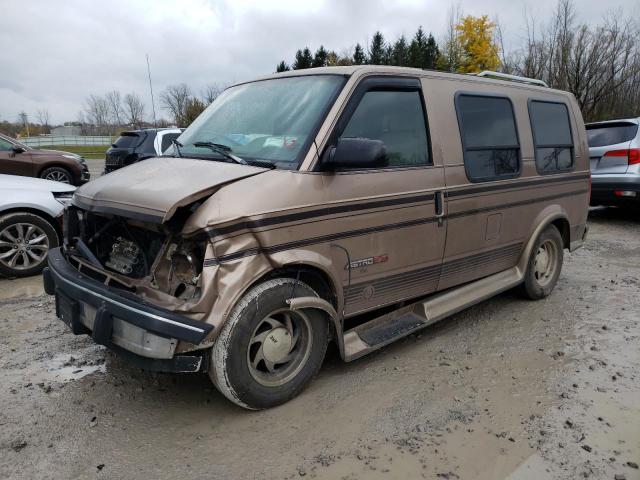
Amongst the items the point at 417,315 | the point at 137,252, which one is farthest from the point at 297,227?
the point at 417,315

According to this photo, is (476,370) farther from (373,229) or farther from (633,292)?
(633,292)

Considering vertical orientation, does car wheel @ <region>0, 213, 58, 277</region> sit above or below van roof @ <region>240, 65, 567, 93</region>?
below

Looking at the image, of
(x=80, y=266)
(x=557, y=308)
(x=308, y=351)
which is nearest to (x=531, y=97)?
(x=557, y=308)

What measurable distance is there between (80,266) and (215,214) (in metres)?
1.29

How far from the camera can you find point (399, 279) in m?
3.74

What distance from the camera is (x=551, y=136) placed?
5117mm

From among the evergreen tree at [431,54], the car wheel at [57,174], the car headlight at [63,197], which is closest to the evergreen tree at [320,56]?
the evergreen tree at [431,54]

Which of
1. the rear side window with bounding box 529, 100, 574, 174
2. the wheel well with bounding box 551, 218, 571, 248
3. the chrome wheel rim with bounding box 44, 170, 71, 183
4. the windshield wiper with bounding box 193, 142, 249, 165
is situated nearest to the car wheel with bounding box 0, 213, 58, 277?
the windshield wiper with bounding box 193, 142, 249, 165

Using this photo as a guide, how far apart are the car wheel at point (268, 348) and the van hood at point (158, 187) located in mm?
655

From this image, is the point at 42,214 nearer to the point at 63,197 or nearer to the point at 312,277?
the point at 63,197

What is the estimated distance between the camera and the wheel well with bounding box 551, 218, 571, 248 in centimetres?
538

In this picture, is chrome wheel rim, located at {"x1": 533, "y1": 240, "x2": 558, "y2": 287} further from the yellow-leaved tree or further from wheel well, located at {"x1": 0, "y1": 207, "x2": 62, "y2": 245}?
the yellow-leaved tree

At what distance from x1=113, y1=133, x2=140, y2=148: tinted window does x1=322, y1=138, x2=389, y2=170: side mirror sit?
28.5 feet

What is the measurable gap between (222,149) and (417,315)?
195 centimetres
